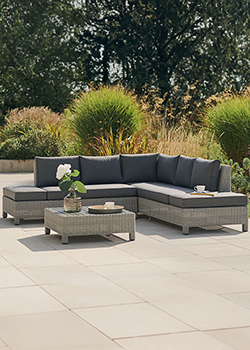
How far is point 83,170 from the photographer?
7047 mm

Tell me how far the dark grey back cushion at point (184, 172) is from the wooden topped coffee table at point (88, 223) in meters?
1.41

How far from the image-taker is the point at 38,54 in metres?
20.3

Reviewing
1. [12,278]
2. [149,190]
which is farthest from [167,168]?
[12,278]

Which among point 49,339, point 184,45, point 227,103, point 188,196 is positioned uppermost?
point 184,45

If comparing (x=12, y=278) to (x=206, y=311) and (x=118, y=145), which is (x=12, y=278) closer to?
(x=206, y=311)

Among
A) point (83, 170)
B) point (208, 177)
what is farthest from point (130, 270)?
point (83, 170)

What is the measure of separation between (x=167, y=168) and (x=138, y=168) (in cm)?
43

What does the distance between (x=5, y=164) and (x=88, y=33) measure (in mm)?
9666

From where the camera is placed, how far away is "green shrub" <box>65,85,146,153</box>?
9680mm

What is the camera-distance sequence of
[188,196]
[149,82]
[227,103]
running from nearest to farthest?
[188,196], [227,103], [149,82]

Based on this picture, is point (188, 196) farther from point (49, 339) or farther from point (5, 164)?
point (5, 164)

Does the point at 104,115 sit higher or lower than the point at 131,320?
higher

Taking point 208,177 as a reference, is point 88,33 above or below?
above

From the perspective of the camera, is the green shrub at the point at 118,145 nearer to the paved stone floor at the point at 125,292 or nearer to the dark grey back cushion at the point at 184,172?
the dark grey back cushion at the point at 184,172
